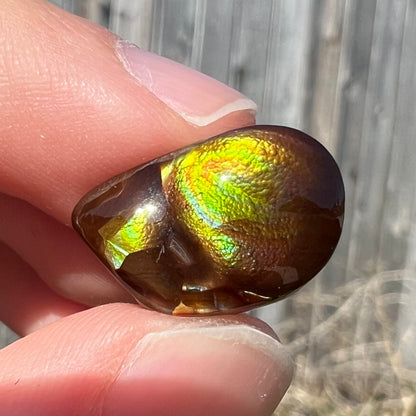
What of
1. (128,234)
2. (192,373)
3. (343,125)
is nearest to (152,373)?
(192,373)

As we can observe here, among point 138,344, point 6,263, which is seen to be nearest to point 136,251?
point 138,344

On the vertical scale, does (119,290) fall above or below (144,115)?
below

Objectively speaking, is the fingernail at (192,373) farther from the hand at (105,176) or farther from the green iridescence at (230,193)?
the green iridescence at (230,193)

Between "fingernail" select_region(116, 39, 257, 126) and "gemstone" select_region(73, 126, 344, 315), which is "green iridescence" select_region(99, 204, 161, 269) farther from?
"fingernail" select_region(116, 39, 257, 126)

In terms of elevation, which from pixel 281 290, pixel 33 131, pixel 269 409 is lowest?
pixel 269 409

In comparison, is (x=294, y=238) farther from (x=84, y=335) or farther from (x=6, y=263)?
(x=6, y=263)

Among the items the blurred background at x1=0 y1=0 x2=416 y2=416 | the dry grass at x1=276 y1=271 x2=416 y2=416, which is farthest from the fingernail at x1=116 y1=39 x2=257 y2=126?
the dry grass at x1=276 y1=271 x2=416 y2=416
